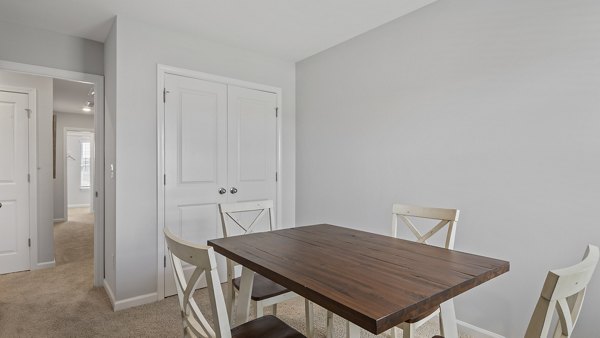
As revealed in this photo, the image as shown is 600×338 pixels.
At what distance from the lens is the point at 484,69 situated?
2.08m

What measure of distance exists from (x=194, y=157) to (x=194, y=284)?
6.70 ft

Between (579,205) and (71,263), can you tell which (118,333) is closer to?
(71,263)

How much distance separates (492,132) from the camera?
205 centimetres

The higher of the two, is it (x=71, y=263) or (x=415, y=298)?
(x=415, y=298)

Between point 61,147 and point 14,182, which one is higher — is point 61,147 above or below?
above

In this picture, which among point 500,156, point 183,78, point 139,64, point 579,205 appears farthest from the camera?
point 183,78

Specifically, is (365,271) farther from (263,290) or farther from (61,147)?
(61,147)

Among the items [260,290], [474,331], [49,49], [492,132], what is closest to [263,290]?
[260,290]

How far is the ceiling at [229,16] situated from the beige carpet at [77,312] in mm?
2431

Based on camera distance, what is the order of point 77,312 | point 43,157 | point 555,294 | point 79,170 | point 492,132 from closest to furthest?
point 555,294, point 492,132, point 77,312, point 43,157, point 79,170

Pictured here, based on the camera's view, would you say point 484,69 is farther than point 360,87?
No

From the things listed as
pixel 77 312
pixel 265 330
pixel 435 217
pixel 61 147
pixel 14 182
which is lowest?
pixel 77 312

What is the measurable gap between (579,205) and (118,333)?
9.96 ft

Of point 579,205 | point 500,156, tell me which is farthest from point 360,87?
point 579,205
